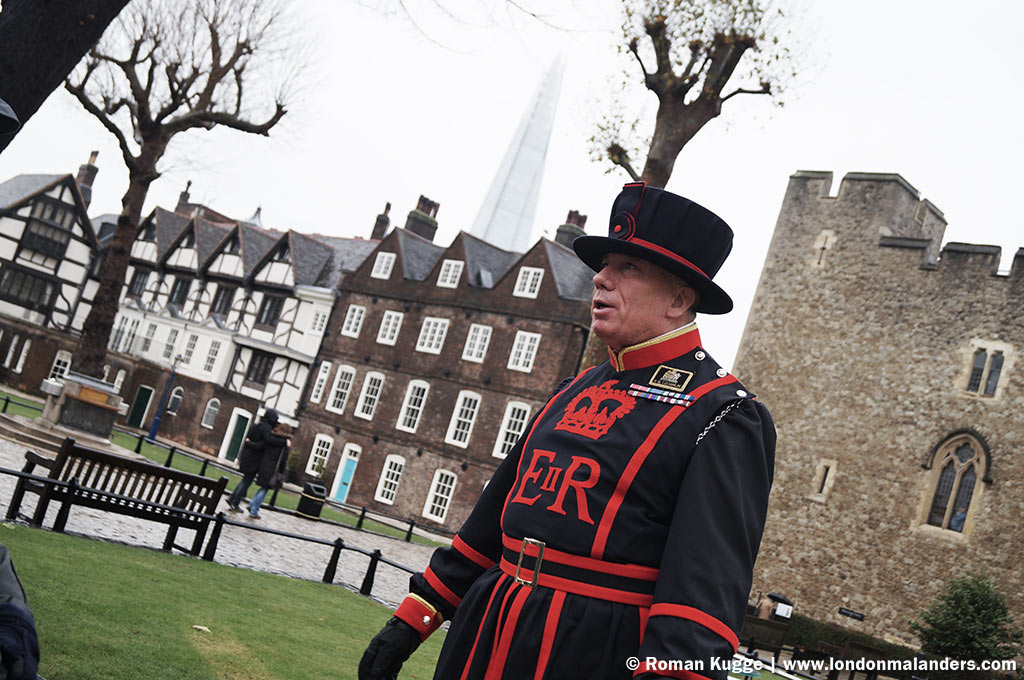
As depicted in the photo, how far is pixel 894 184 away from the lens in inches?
999

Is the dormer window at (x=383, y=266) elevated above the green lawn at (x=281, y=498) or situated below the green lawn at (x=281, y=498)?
above

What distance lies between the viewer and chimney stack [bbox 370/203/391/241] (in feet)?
148

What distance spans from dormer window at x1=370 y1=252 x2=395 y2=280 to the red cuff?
33.8 m

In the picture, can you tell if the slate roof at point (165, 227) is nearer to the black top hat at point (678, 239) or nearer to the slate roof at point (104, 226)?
the slate roof at point (104, 226)

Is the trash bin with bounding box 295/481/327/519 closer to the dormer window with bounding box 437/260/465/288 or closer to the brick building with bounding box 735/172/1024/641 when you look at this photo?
the brick building with bounding box 735/172/1024/641

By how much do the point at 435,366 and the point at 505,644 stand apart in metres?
31.1

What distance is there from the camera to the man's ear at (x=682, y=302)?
3234mm

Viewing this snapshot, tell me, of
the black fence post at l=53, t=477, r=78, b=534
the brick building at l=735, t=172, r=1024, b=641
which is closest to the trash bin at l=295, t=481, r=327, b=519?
the black fence post at l=53, t=477, r=78, b=534

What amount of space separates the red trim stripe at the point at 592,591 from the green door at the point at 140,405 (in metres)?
41.4

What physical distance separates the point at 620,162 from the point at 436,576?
449 inches

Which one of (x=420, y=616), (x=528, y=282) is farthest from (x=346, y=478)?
(x=420, y=616)

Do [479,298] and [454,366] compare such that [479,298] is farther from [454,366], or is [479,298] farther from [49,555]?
[49,555]

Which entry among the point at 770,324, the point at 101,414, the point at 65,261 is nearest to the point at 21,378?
the point at 65,261

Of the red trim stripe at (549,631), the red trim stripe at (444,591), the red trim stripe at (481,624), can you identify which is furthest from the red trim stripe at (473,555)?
the red trim stripe at (549,631)
